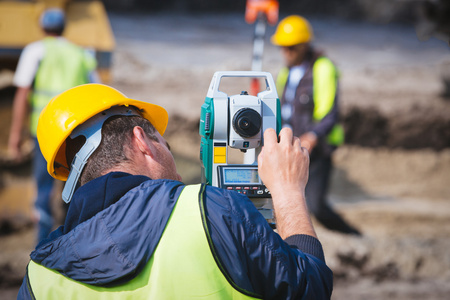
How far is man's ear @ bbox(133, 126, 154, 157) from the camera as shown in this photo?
136 cm

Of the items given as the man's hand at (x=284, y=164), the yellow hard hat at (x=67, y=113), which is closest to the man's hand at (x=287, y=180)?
the man's hand at (x=284, y=164)

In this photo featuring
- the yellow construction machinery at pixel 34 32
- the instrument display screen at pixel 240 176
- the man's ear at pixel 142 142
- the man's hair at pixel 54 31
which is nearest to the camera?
the man's ear at pixel 142 142

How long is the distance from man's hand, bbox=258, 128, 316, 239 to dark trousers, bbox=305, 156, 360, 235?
327 centimetres

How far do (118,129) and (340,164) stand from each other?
680cm

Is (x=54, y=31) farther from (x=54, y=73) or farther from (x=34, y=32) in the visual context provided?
(x=34, y=32)

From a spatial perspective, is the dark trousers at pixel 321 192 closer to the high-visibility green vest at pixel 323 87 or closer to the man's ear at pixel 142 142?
the high-visibility green vest at pixel 323 87

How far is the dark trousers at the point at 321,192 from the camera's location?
15.1ft

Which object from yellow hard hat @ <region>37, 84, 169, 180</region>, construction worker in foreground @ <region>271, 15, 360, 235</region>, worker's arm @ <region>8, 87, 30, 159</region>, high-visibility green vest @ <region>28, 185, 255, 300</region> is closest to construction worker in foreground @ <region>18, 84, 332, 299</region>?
high-visibility green vest @ <region>28, 185, 255, 300</region>

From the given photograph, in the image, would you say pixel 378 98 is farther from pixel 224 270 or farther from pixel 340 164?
pixel 224 270

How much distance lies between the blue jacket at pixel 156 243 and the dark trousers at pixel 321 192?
3470 millimetres

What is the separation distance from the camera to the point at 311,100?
4.38m

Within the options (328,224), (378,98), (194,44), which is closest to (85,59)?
(328,224)

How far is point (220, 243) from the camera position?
1.10 meters

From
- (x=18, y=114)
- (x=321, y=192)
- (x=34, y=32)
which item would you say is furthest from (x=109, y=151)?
(x=34, y=32)
